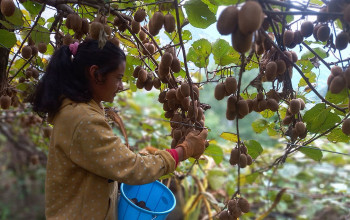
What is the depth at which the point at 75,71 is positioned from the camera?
3.43ft

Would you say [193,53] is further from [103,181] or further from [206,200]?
[206,200]

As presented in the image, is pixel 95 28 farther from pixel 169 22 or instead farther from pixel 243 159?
pixel 243 159

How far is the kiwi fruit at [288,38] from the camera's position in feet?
2.85

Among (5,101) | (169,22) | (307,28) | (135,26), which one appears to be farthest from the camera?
(5,101)

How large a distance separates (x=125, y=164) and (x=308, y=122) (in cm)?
55

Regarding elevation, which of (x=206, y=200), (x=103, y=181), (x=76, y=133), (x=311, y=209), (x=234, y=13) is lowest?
(x=311, y=209)

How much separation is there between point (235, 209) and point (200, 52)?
50 centimetres

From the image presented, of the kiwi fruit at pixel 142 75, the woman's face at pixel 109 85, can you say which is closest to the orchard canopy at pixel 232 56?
the kiwi fruit at pixel 142 75

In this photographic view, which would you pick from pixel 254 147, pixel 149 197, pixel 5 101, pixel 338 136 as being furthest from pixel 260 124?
pixel 5 101

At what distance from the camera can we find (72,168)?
978 mm

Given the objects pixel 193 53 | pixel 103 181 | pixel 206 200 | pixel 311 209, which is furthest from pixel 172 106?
A: pixel 311 209

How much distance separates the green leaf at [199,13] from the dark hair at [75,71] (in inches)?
9.2

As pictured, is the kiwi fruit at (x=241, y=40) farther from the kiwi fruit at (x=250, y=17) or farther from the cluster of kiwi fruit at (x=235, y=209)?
the cluster of kiwi fruit at (x=235, y=209)

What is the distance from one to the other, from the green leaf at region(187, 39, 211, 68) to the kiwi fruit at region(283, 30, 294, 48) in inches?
11.4
